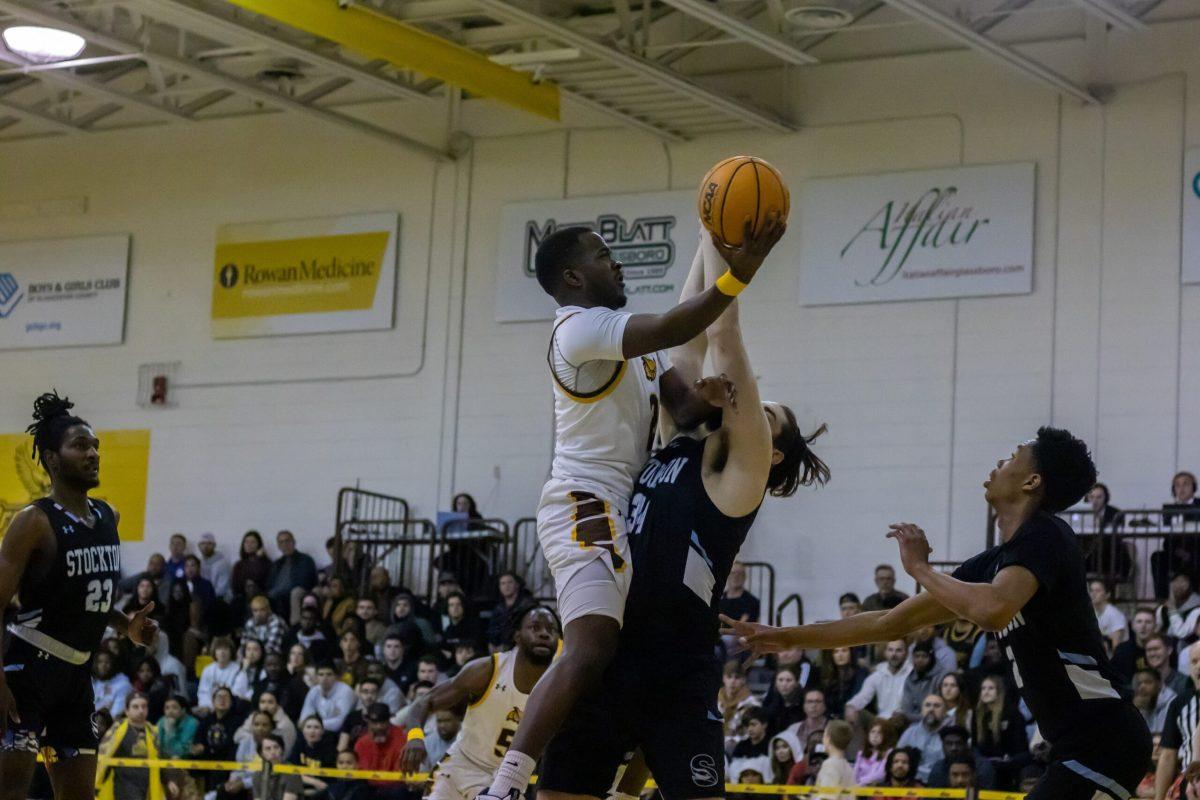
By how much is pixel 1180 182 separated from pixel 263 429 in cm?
1067

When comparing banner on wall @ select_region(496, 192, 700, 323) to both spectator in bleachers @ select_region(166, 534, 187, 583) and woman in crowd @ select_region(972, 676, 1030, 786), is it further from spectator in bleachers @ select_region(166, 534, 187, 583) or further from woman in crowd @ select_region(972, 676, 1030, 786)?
woman in crowd @ select_region(972, 676, 1030, 786)

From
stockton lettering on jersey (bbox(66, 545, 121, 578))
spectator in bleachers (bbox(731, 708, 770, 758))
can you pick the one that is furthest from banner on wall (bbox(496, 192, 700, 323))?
stockton lettering on jersey (bbox(66, 545, 121, 578))

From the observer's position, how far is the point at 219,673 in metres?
18.3

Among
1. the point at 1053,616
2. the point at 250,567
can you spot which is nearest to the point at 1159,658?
the point at 1053,616

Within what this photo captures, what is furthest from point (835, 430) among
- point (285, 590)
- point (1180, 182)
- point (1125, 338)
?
point (285, 590)

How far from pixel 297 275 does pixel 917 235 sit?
24.8 feet

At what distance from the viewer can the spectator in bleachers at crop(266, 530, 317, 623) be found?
1981 centimetres

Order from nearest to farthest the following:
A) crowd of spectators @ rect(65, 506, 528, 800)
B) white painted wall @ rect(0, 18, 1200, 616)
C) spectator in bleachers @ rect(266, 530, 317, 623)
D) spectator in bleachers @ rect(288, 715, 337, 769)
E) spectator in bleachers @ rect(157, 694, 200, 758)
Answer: crowd of spectators @ rect(65, 506, 528, 800)
spectator in bleachers @ rect(288, 715, 337, 769)
spectator in bleachers @ rect(157, 694, 200, 758)
white painted wall @ rect(0, 18, 1200, 616)
spectator in bleachers @ rect(266, 530, 317, 623)

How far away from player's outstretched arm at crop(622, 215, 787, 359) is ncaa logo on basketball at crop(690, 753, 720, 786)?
129 centimetres

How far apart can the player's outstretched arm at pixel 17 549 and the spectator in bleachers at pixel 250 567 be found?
12516 mm

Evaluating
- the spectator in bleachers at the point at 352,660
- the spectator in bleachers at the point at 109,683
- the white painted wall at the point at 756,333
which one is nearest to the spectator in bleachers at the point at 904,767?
the white painted wall at the point at 756,333

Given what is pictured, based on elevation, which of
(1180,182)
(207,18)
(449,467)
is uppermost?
(207,18)

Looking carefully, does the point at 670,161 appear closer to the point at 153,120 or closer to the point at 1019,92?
the point at 1019,92

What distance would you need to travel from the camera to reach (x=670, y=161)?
19.7 metres
